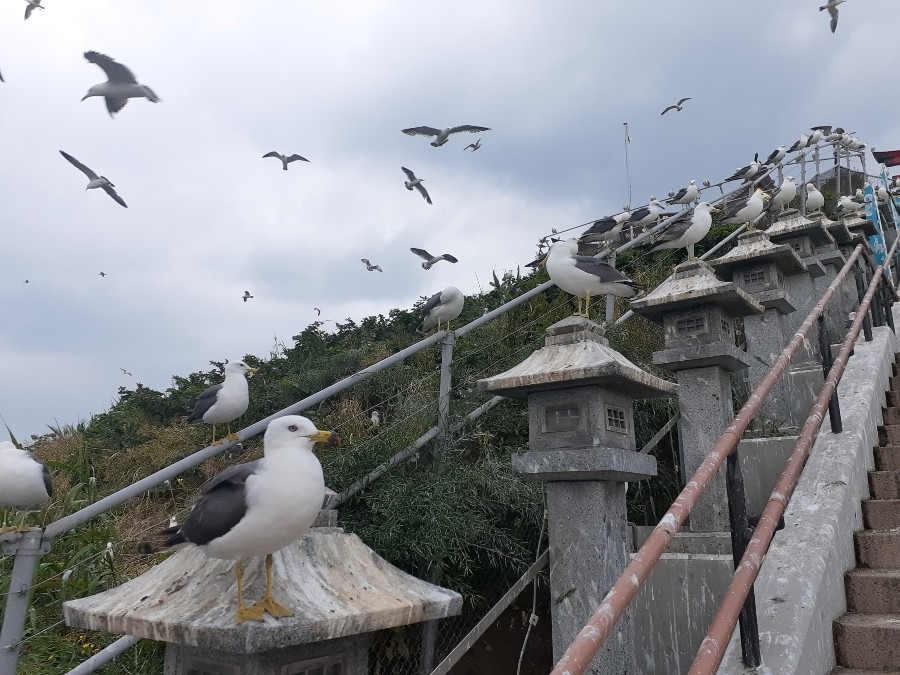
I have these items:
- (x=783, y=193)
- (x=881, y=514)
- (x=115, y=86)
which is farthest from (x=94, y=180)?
(x=783, y=193)

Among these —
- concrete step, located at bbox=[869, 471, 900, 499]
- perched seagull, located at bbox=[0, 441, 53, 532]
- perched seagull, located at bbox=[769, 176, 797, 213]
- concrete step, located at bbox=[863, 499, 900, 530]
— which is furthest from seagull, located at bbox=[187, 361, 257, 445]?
perched seagull, located at bbox=[769, 176, 797, 213]

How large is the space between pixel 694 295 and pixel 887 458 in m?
1.57

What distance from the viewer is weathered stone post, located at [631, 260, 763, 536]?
4.39 metres

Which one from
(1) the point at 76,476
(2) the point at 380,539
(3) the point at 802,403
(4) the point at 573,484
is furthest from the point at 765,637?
(1) the point at 76,476

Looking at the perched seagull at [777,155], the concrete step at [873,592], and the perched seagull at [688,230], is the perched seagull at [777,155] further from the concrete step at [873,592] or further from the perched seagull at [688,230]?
the concrete step at [873,592]

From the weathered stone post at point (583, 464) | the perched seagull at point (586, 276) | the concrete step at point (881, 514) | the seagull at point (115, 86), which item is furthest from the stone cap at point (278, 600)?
the seagull at point (115, 86)

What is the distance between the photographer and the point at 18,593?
7.39ft

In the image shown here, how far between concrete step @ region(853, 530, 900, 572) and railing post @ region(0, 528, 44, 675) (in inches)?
146

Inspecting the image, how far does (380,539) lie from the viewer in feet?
12.8

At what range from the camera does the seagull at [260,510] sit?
189 centimetres

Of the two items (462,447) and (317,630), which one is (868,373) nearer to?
(462,447)

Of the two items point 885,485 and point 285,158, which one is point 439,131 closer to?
point 285,158

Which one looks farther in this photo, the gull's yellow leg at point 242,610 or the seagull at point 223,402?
the seagull at point 223,402

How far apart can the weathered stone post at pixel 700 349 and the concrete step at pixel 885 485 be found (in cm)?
83
